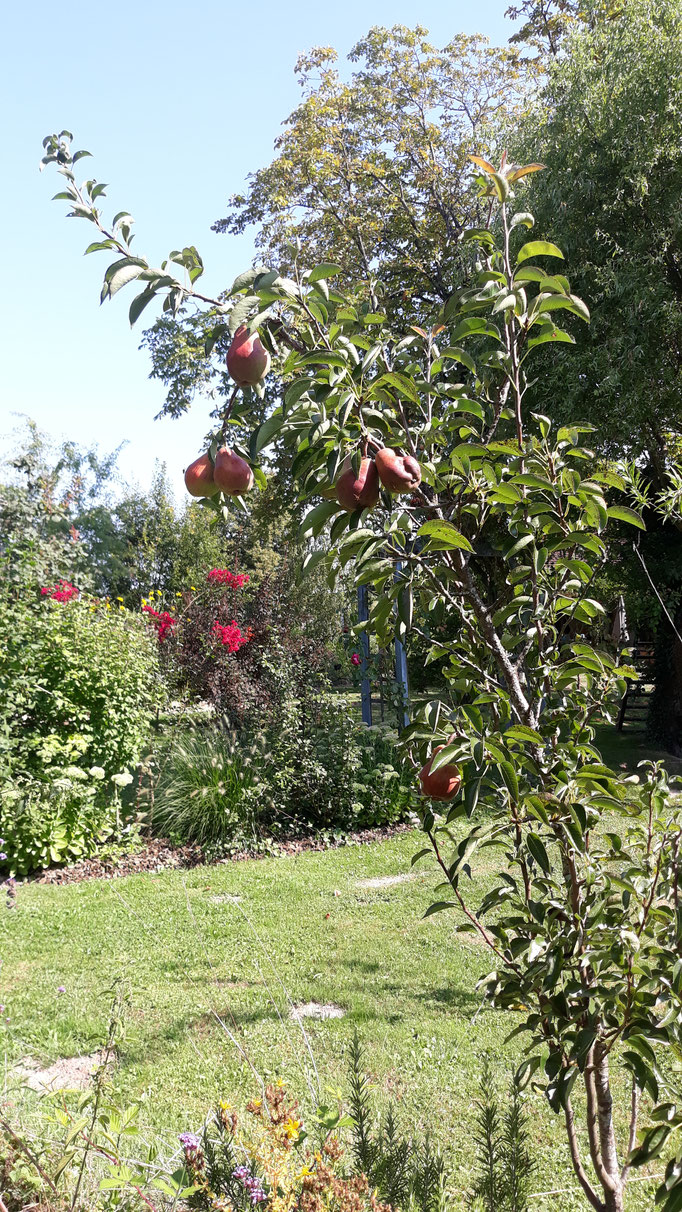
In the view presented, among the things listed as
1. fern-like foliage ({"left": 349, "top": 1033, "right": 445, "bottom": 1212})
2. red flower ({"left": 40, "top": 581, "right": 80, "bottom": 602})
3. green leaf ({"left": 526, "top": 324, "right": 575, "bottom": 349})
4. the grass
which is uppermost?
red flower ({"left": 40, "top": 581, "right": 80, "bottom": 602})

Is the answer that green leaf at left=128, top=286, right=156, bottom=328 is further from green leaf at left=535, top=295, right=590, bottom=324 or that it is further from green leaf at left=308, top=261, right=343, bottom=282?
green leaf at left=535, top=295, right=590, bottom=324

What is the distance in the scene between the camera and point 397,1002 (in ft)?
11.4

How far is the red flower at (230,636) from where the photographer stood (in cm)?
749

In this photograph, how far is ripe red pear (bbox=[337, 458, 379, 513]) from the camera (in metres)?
1.00

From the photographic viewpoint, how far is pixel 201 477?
1127mm

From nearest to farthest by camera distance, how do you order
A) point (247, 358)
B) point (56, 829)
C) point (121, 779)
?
point (247, 358), point (56, 829), point (121, 779)

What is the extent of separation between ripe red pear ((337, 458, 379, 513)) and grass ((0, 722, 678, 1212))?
1.38 metres

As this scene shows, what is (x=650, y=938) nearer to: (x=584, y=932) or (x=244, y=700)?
(x=584, y=932)

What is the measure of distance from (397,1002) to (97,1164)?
2.04 m

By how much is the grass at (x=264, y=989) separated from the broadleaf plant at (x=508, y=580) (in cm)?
84

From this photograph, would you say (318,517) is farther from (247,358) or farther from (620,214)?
(620,214)

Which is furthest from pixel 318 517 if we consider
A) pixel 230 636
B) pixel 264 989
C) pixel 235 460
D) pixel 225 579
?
pixel 225 579

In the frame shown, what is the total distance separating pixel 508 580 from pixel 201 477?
52 centimetres

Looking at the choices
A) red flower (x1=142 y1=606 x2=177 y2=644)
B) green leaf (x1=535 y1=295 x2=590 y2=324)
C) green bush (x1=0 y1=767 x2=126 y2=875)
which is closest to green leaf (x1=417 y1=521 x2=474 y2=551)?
green leaf (x1=535 y1=295 x2=590 y2=324)
